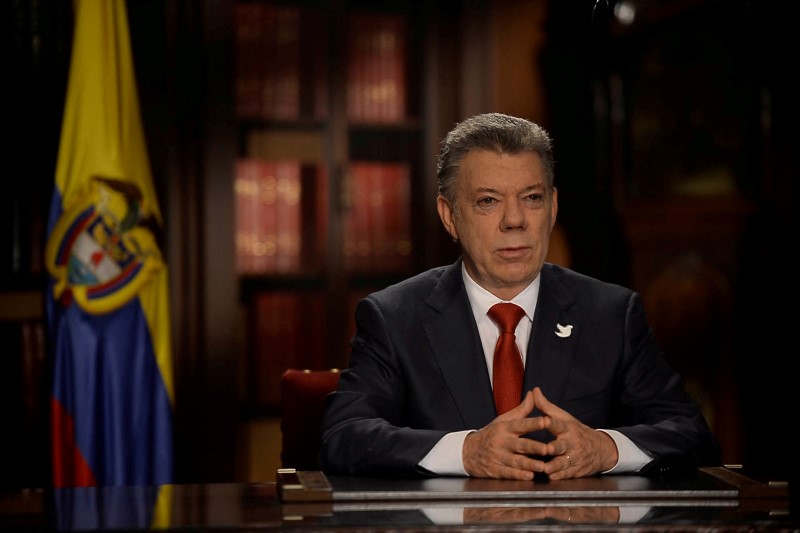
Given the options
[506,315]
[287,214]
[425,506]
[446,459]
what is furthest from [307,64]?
[425,506]

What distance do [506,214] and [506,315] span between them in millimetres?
216

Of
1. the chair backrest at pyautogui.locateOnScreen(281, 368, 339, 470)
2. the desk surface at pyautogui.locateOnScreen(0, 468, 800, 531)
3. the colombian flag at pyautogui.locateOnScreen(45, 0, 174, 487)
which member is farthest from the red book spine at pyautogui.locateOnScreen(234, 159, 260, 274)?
the desk surface at pyautogui.locateOnScreen(0, 468, 800, 531)

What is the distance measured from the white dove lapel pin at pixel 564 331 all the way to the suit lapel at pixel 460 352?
0.17 meters

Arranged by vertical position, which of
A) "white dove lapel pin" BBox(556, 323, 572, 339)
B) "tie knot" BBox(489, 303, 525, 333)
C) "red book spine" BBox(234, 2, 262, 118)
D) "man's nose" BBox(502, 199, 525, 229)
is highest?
"red book spine" BBox(234, 2, 262, 118)

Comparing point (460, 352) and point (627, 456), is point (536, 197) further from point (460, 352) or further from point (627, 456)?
point (627, 456)

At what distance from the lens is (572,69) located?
4762 millimetres

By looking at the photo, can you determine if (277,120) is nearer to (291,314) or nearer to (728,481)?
(291,314)

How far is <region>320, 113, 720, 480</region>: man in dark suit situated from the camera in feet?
7.09

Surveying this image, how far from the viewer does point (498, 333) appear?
228 centimetres

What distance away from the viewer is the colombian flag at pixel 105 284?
12.0 feet

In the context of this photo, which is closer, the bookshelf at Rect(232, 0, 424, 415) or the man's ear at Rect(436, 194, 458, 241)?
the man's ear at Rect(436, 194, 458, 241)

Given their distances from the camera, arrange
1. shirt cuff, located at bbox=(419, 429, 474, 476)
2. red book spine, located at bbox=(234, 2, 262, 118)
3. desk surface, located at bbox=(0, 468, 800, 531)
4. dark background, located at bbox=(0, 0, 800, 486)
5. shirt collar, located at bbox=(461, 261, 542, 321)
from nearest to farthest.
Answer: desk surface, located at bbox=(0, 468, 800, 531), shirt cuff, located at bbox=(419, 429, 474, 476), shirt collar, located at bbox=(461, 261, 542, 321), dark background, located at bbox=(0, 0, 800, 486), red book spine, located at bbox=(234, 2, 262, 118)

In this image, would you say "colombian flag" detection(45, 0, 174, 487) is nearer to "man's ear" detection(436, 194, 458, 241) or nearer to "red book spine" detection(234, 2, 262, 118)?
"red book spine" detection(234, 2, 262, 118)

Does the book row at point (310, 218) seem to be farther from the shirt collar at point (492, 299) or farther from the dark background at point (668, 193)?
the shirt collar at point (492, 299)
